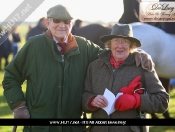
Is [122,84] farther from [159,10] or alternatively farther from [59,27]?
[159,10]

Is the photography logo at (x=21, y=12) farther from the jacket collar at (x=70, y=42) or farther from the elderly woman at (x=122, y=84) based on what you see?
the elderly woman at (x=122, y=84)

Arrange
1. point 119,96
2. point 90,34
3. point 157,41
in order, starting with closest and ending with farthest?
point 119,96, point 157,41, point 90,34

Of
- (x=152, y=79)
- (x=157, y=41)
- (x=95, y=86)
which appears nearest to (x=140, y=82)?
(x=152, y=79)

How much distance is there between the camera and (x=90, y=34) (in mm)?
6305

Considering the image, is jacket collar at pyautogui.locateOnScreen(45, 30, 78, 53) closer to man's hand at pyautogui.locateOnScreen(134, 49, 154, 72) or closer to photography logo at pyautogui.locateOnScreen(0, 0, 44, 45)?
man's hand at pyautogui.locateOnScreen(134, 49, 154, 72)

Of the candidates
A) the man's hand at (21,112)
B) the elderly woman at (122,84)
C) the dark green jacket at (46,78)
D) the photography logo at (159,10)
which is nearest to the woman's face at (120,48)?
the elderly woman at (122,84)

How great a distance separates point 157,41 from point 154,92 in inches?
109

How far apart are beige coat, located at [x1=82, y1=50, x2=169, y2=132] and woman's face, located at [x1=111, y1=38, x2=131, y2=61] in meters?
0.05

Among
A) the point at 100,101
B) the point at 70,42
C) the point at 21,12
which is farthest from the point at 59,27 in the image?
the point at 21,12

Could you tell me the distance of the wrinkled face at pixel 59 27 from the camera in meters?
3.21

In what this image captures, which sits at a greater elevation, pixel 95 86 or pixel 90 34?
pixel 95 86

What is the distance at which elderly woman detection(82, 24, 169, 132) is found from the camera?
3.14 meters

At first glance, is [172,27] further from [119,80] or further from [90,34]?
[119,80]

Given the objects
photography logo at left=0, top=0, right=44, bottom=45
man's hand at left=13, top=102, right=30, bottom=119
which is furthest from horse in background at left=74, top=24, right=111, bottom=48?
man's hand at left=13, top=102, right=30, bottom=119
